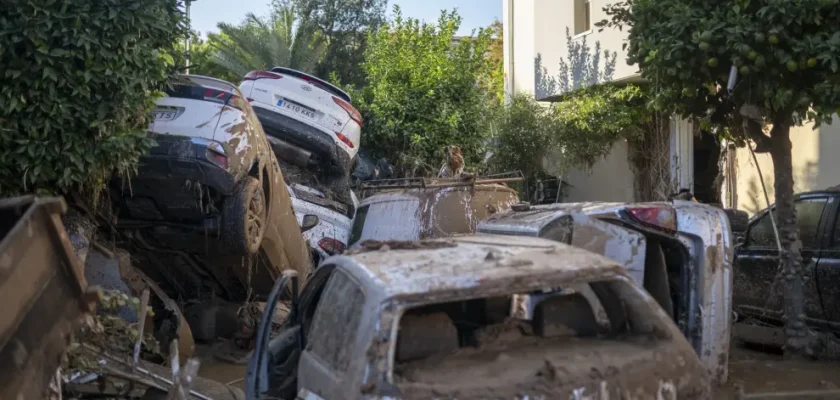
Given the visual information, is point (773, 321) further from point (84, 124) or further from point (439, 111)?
point (439, 111)

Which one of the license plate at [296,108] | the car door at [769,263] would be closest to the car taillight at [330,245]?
the license plate at [296,108]

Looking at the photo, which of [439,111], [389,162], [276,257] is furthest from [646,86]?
[276,257]

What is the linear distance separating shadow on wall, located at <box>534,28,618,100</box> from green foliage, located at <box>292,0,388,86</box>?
10.6 m

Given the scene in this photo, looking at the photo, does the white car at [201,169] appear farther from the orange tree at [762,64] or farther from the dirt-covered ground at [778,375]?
the dirt-covered ground at [778,375]

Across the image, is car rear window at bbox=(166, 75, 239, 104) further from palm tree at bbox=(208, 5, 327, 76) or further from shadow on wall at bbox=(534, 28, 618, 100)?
palm tree at bbox=(208, 5, 327, 76)

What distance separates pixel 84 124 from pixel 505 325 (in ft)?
12.0

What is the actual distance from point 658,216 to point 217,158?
3681 millimetres

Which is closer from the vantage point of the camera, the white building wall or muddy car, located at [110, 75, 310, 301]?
muddy car, located at [110, 75, 310, 301]

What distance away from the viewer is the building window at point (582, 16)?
15375 millimetres

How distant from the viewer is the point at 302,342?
193 inches

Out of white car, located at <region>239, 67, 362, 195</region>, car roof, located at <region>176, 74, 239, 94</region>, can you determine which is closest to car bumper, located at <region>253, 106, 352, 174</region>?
white car, located at <region>239, 67, 362, 195</region>

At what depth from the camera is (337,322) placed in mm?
3871

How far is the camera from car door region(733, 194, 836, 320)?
737cm

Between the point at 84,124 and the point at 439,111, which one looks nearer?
the point at 84,124
